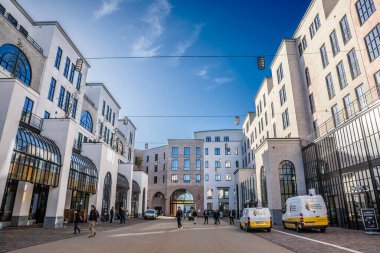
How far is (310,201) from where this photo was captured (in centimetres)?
1706

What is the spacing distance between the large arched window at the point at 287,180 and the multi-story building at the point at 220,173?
33021 millimetres

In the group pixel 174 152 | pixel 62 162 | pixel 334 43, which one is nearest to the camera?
pixel 62 162

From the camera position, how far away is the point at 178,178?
63.2m

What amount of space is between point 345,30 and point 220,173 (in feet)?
151

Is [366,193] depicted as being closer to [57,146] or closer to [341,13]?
[341,13]

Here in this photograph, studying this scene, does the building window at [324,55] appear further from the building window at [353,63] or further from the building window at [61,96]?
the building window at [61,96]

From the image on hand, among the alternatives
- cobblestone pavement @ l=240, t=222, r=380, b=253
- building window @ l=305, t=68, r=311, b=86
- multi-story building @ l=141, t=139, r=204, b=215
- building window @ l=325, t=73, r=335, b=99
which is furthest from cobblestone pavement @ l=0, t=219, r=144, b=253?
multi-story building @ l=141, t=139, r=204, b=215

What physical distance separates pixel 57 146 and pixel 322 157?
80.9 feet

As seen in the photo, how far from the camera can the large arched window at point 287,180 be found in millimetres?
26328

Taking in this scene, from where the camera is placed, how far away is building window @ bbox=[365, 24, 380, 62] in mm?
19984

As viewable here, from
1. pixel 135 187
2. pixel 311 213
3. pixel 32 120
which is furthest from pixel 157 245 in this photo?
pixel 135 187

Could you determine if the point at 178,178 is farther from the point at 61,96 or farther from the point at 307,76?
the point at 307,76

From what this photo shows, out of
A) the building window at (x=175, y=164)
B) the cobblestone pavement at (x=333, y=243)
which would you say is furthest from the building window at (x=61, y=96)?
the building window at (x=175, y=164)

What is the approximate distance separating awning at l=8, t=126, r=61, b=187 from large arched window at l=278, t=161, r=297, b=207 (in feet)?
71.6
